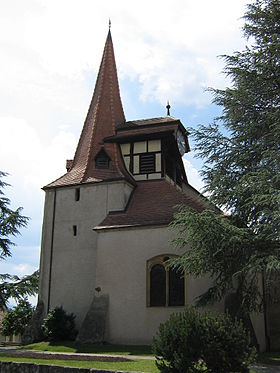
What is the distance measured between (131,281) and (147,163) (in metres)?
7.84

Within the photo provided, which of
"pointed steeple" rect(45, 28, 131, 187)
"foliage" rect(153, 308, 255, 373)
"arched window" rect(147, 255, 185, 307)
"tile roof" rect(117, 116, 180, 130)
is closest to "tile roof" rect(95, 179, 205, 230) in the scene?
"pointed steeple" rect(45, 28, 131, 187)

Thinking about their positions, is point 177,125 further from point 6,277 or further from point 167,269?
point 6,277

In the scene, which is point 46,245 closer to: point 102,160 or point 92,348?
point 102,160

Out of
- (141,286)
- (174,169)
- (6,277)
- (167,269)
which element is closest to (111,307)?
(141,286)

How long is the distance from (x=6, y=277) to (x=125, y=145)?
10688 mm

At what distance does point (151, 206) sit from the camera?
2394 cm

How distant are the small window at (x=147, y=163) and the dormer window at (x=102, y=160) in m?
1.97

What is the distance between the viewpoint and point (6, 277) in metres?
21.4

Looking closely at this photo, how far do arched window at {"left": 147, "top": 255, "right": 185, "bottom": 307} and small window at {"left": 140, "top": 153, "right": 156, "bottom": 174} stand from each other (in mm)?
6721

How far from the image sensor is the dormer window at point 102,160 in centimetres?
2705

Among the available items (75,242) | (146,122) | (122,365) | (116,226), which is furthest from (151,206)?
(122,365)

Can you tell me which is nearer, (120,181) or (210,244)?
(210,244)

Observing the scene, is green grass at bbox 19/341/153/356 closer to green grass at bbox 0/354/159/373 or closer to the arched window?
the arched window

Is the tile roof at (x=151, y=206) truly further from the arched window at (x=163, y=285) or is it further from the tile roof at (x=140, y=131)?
the tile roof at (x=140, y=131)
